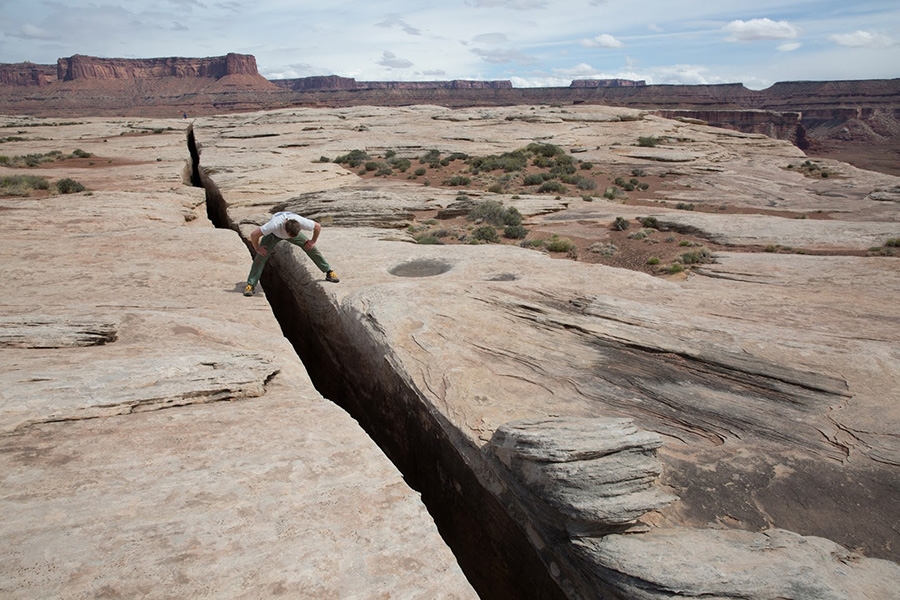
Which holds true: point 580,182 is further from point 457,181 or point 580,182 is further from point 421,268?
point 421,268

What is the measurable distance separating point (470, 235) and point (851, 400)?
385 inches

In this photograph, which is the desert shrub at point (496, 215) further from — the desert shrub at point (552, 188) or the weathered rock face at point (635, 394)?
the desert shrub at point (552, 188)

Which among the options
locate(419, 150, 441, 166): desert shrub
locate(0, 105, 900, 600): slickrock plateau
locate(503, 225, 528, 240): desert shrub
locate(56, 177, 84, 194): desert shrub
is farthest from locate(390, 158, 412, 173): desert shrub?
locate(0, 105, 900, 600): slickrock plateau

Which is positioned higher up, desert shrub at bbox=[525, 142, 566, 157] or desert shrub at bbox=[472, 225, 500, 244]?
desert shrub at bbox=[525, 142, 566, 157]

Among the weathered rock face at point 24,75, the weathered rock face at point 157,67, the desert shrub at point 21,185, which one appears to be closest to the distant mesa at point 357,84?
the weathered rock face at point 157,67

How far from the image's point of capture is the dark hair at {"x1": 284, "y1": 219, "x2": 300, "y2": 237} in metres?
7.80

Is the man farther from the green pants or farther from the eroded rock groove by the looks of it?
the eroded rock groove

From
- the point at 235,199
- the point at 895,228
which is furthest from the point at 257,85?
the point at 895,228

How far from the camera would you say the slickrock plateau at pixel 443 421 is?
343cm

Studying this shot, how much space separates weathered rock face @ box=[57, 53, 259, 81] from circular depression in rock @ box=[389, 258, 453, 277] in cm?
14473

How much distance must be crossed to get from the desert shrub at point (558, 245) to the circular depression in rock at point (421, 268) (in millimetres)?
4154

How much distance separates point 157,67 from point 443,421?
155615 millimetres

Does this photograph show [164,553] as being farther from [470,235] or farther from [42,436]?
[470,235]

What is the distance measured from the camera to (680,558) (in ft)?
12.0
